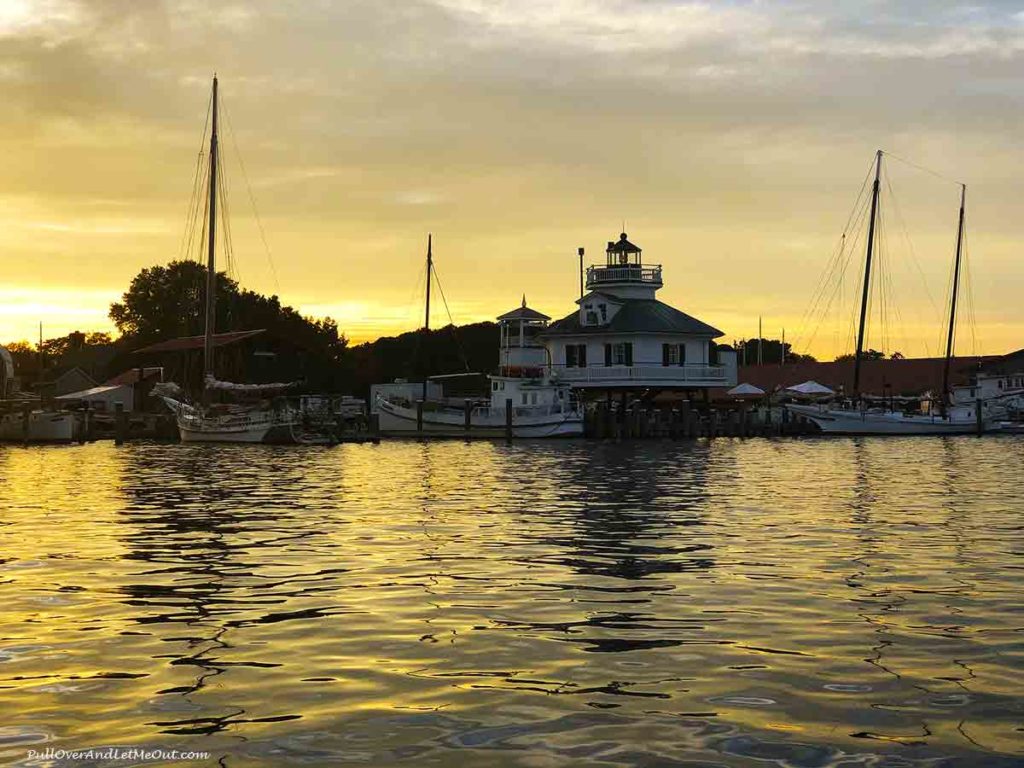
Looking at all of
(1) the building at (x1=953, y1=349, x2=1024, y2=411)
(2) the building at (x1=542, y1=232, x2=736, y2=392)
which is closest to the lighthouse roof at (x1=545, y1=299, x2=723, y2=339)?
(2) the building at (x1=542, y1=232, x2=736, y2=392)

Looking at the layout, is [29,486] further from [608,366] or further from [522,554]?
[608,366]

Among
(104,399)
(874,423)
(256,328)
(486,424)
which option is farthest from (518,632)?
(256,328)

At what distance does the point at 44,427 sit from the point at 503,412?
26.9 meters

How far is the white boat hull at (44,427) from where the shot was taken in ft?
250

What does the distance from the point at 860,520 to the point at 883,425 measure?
63492mm

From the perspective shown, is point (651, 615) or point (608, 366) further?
point (608, 366)

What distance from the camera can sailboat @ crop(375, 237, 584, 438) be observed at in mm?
78750

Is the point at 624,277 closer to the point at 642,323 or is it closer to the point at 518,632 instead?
the point at 642,323

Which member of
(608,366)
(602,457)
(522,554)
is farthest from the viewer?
(608,366)

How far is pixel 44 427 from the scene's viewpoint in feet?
252

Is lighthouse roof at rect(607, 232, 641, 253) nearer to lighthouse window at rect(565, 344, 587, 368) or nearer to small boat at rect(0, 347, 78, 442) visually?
lighthouse window at rect(565, 344, 587, 368)

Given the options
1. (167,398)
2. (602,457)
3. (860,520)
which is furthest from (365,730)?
(167,398)

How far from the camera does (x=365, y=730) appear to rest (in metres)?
9.70

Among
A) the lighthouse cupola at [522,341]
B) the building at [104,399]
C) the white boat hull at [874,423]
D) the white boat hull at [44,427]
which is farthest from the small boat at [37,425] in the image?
the white boat hull at [874,423]
